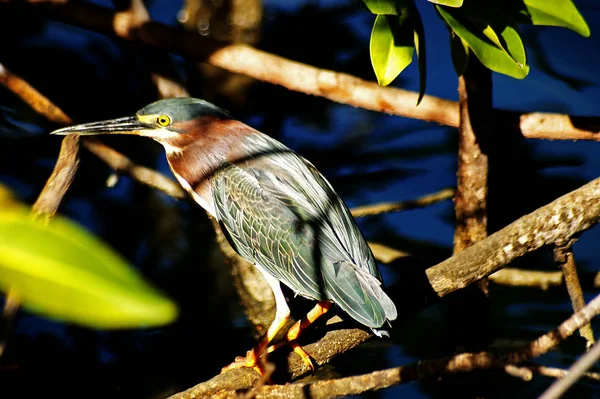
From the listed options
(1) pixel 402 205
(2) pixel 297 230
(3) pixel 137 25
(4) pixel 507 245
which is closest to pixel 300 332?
(2) pixel 297 230

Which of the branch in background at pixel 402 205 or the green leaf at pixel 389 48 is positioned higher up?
the green leaf at pixel 389 48

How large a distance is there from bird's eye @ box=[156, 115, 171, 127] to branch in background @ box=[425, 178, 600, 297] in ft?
3.63

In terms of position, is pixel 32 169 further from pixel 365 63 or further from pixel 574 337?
pixel 574 337

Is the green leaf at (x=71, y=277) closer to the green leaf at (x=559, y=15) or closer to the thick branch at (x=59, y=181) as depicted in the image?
the thick branch at (x=59, y=181)

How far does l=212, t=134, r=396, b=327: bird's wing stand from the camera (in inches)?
82.9

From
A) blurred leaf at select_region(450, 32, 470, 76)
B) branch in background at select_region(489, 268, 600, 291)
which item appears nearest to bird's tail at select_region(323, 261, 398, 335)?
blurred leaf at select_region(450, 32, 470, 76)

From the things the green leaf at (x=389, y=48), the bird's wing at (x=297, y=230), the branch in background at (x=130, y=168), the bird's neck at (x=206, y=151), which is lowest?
the bird's wing at (x=297, y=230)

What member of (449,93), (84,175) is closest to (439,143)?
(449,93)

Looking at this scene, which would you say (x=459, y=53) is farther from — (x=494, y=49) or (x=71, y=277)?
(x=71, y=277)

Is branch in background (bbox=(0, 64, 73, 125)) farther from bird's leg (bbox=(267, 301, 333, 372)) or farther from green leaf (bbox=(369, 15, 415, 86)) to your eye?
green leaf (bbox=(369, 15, 415, 86))

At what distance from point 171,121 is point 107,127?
0.24 meters

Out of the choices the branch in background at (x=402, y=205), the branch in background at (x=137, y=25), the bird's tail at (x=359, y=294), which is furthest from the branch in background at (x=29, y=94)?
the bird's tail at (x=359, y=294)

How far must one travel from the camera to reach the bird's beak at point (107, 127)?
247 centimetres

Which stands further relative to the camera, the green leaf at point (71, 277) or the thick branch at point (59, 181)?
the thick branch at point (59, 181)
